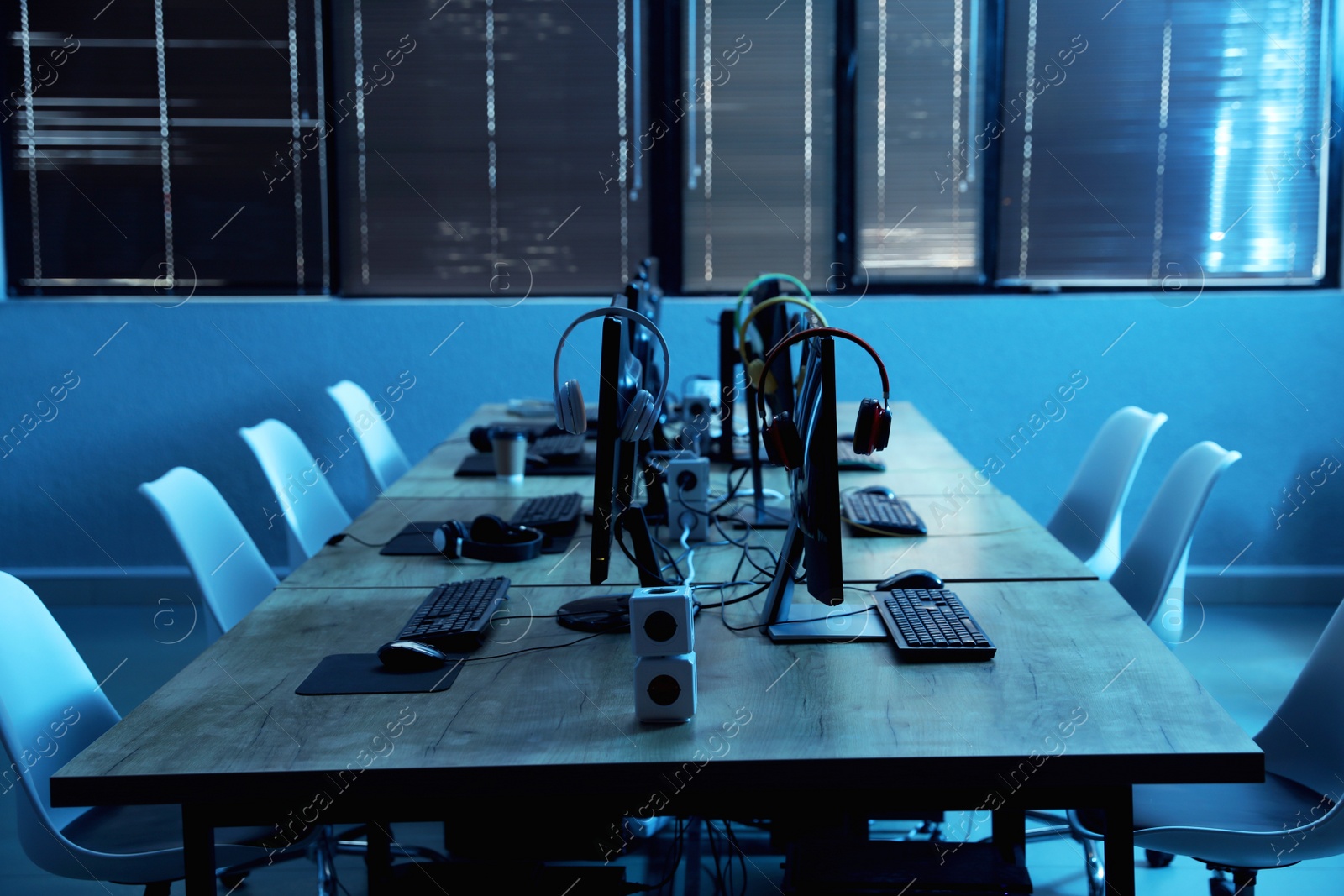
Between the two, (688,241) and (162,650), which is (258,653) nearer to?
(162,650)

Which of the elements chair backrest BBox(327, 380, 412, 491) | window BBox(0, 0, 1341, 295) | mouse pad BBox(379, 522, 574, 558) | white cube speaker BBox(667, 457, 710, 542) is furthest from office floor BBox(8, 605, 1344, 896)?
window BBox(0, 0, 1341, 295)

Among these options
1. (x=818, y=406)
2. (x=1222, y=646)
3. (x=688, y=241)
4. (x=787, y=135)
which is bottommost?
(x=1222, y=646)

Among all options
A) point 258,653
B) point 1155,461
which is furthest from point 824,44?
point 258,653

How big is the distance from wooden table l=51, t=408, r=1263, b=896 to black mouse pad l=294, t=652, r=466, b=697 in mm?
21

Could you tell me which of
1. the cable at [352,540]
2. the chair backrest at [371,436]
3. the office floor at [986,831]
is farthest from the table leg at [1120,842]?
the chair backrest at [371,436]

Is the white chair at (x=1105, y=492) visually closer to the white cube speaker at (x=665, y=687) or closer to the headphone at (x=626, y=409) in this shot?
the headphone at (x=626, y=409)

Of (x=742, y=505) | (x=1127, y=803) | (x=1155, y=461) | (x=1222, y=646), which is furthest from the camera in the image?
(x=1155, y=461)

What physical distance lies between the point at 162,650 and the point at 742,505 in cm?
231

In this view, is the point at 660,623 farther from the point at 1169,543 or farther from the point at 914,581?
the point at 1169,543

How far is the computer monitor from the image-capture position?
1.52 m

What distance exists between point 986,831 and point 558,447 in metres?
1.50

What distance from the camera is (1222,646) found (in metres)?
3.88

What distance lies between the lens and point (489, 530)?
7.46 ft

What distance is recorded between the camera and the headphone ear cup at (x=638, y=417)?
5.59ft
